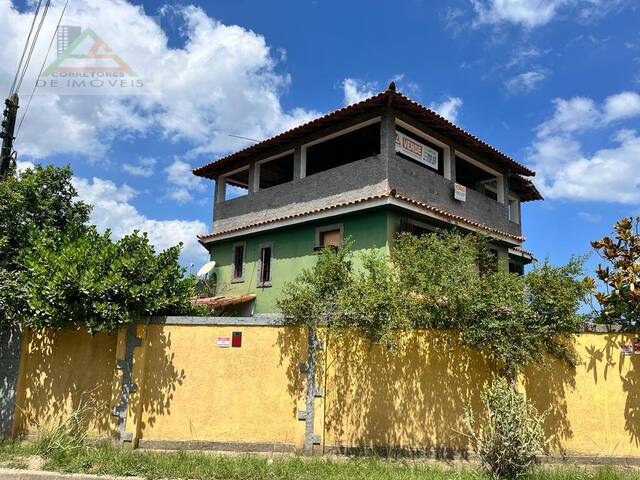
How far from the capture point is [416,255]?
28.7ft

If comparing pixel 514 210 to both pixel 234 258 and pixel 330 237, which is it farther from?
pixel 234 258

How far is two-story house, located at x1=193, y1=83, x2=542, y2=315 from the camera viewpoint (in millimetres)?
13867

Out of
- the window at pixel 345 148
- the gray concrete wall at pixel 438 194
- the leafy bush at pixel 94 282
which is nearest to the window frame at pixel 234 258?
the window at pixel 345 148

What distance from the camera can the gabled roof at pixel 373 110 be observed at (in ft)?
45.3

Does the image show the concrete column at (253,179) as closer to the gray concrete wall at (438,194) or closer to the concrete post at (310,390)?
the gray concrete wall at (438,194)

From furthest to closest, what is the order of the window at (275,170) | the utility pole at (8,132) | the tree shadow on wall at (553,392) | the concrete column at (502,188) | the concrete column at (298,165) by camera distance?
the concrete column at (502,188)
the window at (275,170)
the concrete column at (298,165)
the utility pole at (8,132)
the tree shadow on wall at (553,392)

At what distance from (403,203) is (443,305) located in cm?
529

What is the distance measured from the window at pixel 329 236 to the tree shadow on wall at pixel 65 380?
716 centimetres

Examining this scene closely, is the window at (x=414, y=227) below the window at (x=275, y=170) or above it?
below

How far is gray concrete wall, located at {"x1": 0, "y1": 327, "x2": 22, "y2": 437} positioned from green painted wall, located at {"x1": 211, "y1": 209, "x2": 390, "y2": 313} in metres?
7.38

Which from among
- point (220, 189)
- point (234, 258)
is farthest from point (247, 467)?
point (220, 189)

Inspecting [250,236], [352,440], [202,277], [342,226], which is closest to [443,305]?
[352,440]

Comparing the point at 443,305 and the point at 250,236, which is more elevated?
the point at 250,236

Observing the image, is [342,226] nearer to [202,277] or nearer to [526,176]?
[202,277]
